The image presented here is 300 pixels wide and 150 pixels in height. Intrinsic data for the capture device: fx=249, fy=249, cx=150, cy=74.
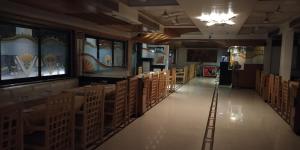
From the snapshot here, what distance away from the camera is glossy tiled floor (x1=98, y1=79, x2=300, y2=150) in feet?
13.8

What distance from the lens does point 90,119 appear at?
3957 mm

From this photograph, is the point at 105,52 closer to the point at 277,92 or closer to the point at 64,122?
the point at 64,122

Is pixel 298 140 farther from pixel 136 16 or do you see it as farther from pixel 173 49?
pixel 173 49

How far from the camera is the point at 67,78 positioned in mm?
6000

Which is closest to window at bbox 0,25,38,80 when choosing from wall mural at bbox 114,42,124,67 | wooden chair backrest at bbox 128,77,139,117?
wooden chair backrest at bbox 128,77,139,117

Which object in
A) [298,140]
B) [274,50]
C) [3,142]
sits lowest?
[298,140]

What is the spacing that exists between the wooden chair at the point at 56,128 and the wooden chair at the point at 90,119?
0.33 m

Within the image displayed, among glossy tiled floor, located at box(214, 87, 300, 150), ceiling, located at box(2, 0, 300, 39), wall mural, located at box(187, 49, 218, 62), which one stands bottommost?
glossy tiled floor, located at box(214, 87, 300, 150)

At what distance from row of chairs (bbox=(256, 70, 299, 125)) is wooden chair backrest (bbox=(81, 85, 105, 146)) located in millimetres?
4135

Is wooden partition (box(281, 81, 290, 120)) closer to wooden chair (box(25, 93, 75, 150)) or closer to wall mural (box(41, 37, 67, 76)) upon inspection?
wooden chair (box(25, 93, 75, 150))

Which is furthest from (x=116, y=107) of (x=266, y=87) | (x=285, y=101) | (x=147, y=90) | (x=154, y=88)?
(x=266, y=87)

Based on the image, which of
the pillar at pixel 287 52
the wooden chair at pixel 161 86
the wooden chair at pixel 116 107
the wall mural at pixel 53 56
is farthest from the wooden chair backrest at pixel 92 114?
the pillar at pixel 287 52

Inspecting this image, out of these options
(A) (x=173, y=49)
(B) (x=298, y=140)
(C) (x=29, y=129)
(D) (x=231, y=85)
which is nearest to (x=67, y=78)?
(C) (x=29, y=129)

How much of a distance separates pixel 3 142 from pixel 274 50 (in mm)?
11714
